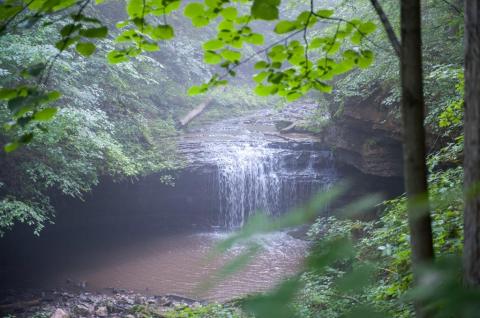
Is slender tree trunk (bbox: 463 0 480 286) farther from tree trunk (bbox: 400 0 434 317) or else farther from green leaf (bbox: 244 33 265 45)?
green leaf (bbox: 244 33 265 45)

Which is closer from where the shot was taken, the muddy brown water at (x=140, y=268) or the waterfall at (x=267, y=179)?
the muddy brown water at (x=140, y=268)

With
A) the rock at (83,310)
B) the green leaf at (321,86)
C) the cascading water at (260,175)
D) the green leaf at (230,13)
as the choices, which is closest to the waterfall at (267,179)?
the cascading water at (260,175)

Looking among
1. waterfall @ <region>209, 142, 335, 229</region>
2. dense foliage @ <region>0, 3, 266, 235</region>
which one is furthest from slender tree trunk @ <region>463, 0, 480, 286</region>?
waterfall @ <region>209, 142, 335, 229</region>

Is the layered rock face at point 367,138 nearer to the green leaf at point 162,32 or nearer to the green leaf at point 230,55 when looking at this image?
the green leaf at point 230,55

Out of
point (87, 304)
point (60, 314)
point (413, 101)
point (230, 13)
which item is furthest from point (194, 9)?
point (87, 304)

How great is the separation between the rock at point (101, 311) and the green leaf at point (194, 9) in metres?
6.71

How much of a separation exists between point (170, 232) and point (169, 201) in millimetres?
1006

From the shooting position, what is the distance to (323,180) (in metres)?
13.0

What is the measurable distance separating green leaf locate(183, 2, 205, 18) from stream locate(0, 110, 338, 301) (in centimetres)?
797

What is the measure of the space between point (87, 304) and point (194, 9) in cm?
729

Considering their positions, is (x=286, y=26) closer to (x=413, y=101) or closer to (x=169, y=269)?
(x=413, y=101)

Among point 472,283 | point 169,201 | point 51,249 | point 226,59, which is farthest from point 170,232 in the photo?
point 472,283

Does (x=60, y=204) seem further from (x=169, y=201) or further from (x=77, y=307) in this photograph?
(x=77, y=307)

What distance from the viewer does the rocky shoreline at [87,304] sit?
709 centimetres
